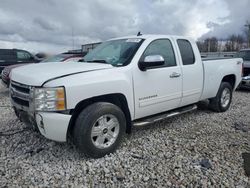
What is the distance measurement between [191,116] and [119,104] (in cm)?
258

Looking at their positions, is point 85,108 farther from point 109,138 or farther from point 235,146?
point 235,146

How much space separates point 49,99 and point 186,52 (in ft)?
9.81

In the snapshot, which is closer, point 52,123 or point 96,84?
point 52,123

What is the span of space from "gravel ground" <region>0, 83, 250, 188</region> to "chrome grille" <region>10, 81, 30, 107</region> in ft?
2.78

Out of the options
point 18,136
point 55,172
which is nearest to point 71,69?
point 55,172

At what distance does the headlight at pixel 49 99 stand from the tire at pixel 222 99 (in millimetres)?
4131

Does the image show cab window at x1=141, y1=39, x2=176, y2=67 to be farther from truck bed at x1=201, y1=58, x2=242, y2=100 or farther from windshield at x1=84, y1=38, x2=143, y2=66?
truck bed at x1=201, y1=58, x2=242, y2=100

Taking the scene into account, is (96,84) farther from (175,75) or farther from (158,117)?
(175,75)

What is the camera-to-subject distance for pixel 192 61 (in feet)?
15.7

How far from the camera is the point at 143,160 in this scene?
343 cm

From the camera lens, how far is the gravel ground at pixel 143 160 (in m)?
2.92

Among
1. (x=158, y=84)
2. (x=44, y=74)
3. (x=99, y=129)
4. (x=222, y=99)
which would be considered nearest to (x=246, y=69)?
(x=222, y=99)

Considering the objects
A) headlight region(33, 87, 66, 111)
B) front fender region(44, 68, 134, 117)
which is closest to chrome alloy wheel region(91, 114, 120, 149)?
front fender region(44, 68, 134, 117)

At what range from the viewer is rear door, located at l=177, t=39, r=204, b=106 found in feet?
15.0
